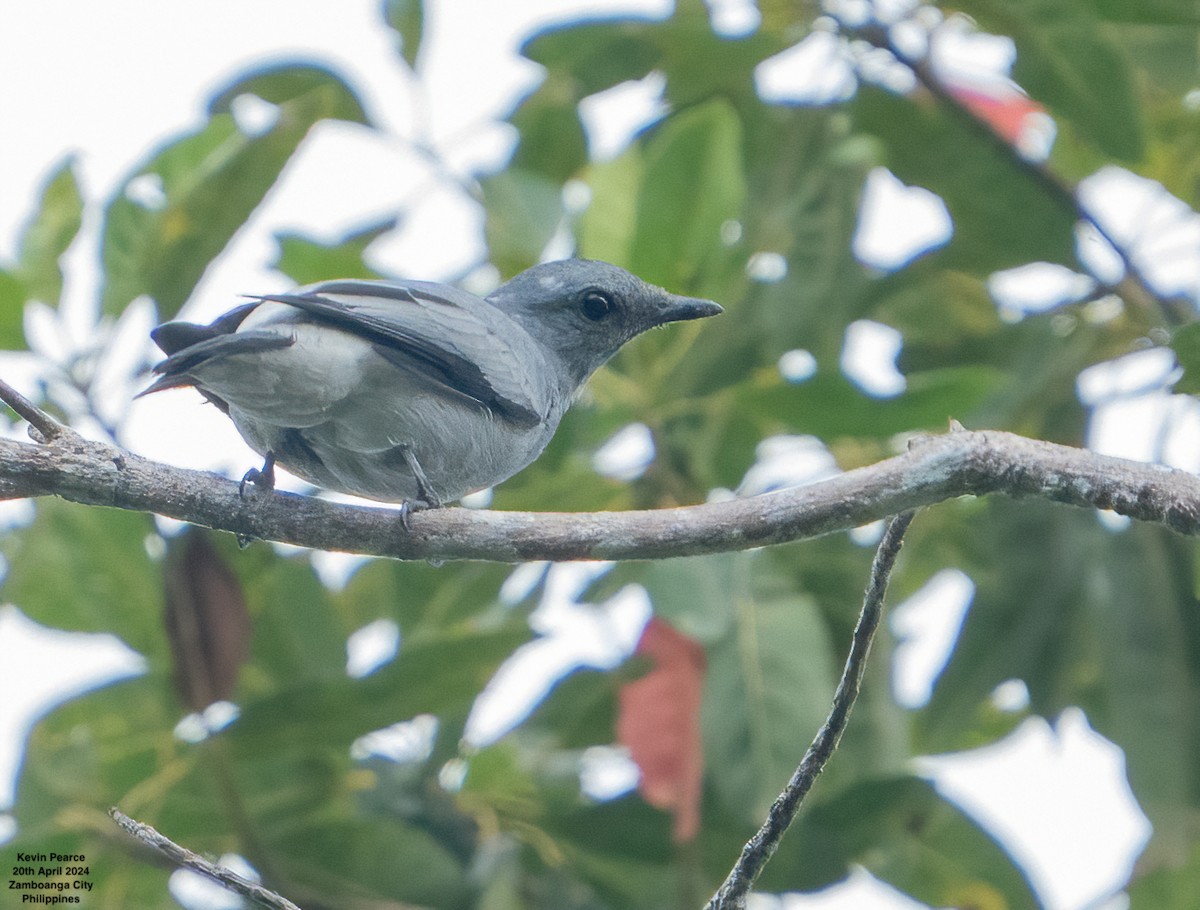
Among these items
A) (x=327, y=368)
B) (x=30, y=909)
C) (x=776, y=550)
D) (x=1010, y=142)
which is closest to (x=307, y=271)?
(x=327, y=368)

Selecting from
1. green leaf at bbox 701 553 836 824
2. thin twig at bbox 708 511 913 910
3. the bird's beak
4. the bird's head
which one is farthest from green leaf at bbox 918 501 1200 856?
thin twig at bbox 708 511 913 910

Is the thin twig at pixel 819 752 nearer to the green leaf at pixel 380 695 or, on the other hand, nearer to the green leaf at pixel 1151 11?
the green leaf at pixel 380 695

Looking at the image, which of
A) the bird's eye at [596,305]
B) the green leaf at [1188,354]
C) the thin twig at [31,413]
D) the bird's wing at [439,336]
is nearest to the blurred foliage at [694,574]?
the bird's eye at [596,305]

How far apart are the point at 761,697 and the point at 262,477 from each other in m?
1.93

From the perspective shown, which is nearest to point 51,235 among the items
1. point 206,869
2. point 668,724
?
point 668,724

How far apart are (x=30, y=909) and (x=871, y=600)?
10.2 ft

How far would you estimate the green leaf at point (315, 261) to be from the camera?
455 centimetres

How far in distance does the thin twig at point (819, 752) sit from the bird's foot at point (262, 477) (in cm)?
128

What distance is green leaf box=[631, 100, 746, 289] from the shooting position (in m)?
4.58

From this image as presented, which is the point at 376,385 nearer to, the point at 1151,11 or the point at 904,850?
the point at 904,850

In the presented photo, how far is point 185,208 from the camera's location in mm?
4453

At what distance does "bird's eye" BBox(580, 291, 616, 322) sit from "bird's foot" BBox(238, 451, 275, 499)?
1276 millimetres

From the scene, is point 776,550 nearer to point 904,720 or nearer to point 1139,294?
point 904,720

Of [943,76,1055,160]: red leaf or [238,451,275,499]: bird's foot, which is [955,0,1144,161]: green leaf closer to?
[943,76,1055,160]: red leaf
